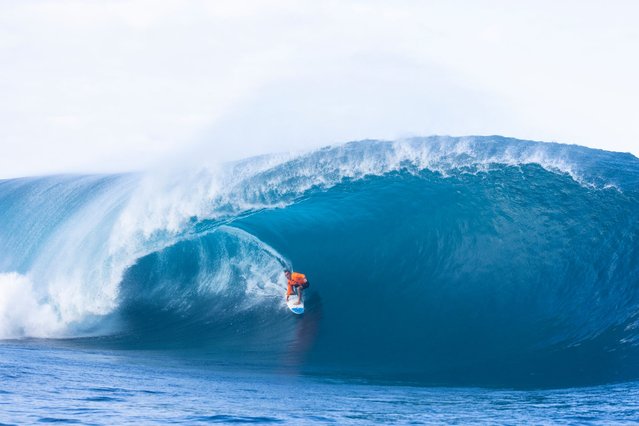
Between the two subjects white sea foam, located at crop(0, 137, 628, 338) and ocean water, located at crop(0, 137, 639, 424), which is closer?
ocean water, located at crop(0, 137, 639, 424)

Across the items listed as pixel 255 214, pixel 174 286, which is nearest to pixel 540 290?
pixel 255 214

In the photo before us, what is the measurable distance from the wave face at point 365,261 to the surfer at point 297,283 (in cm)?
44

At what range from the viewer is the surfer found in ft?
37.3

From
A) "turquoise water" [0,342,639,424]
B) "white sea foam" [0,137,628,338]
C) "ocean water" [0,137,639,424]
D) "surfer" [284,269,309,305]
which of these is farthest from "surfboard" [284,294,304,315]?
"turquoise water" [0,342,639,424]

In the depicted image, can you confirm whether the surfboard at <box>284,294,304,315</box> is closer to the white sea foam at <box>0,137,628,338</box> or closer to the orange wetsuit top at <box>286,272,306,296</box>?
the orange wetsuit top at <box>286,272,306,296</box>

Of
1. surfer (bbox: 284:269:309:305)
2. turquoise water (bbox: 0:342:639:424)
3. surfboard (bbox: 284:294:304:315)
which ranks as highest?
surfer (bbox: 284:269:309:305)

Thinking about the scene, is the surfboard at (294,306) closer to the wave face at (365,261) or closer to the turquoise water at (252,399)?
the wave face at (365,261)

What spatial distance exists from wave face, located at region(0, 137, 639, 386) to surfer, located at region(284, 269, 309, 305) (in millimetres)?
439

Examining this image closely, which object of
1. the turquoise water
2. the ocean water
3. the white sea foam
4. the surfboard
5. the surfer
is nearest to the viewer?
the turquoise water

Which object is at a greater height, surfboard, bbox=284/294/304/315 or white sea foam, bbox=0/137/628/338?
white sea foam, bbox=0/137/628/338

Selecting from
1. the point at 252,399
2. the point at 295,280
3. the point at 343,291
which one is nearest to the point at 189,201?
the point at 295,280

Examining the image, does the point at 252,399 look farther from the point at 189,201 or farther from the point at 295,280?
the point at 189,201

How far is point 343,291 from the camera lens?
12.4 m

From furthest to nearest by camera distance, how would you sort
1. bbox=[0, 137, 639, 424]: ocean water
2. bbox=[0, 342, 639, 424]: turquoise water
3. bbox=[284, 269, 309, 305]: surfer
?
bbox=[284, 269, 309, 305]: surfer < bbox=[0, 137, 639, 424]: ocean water < bbox=[0, 342, 639, 424]: turquoise water
